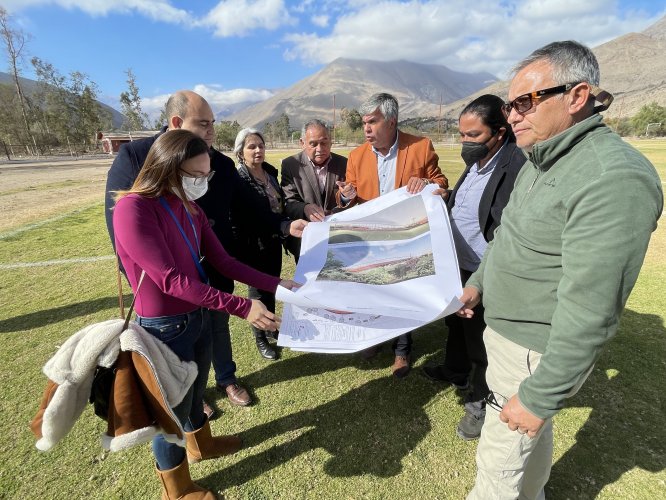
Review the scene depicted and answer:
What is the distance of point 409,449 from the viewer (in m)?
2.41

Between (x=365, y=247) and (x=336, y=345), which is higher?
(x=365, y=247)

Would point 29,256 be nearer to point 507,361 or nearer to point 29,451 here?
point 29,451

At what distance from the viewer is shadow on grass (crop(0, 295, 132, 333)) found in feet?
13.5

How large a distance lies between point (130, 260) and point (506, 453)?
1850mm

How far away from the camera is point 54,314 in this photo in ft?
14.4

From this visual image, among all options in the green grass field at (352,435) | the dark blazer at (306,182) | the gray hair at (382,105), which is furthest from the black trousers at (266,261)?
the gray hair at (382,105)

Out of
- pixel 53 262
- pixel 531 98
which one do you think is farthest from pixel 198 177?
pixel 53 262

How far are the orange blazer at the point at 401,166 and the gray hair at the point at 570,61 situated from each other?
149cm

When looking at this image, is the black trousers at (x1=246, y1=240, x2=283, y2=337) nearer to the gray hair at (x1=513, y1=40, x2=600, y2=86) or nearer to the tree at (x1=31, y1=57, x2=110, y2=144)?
the gray hair at (x1=513, y1=40, x2=600, y2=86)

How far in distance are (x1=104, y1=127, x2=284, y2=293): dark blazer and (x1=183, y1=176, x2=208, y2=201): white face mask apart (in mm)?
252

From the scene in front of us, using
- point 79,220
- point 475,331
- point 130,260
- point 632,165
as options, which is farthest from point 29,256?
point 632,165

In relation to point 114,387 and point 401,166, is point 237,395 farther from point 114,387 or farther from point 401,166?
point 401,166

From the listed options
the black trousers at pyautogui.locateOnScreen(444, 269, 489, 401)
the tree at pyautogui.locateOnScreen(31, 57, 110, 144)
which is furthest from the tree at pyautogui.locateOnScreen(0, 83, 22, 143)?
the black trousers at pyautogui.locateOnScreen(444, 269, 489, 401)

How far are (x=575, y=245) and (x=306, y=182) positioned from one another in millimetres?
2473
